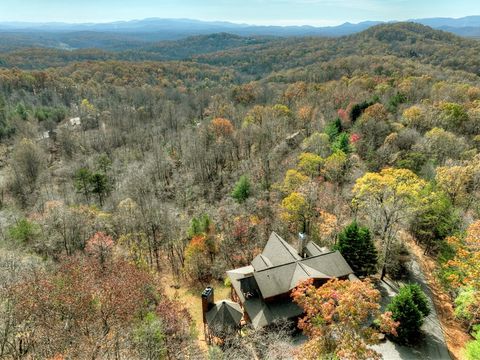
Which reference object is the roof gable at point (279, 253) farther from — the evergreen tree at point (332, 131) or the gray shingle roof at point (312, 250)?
the evergreen tree at point (332, 131)

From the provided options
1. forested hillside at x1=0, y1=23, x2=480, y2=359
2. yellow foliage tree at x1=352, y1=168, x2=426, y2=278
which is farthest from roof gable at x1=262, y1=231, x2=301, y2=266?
yellow foliage tree at x1=352, y1=168, x2=426, y2=278

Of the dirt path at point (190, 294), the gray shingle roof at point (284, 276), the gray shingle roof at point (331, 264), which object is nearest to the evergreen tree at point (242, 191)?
the dirt path at point (190, 294)

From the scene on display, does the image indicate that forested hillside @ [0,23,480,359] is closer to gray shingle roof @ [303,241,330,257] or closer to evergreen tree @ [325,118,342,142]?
evergreen tree @ [325,118,342,142]

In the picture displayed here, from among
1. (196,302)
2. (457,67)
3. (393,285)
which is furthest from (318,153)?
(457,67)

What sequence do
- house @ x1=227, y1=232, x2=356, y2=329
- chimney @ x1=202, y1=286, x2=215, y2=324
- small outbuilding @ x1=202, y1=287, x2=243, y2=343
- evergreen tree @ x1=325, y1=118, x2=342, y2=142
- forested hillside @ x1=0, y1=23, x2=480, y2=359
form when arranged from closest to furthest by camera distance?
forested hillside @ x1=0, y1=23, x2=480, y2=359, small outbuilding @ x1=202, y1=287, x2=243, y2=343, chimney @ x1=202, y1=286, x2=215, y2=324, house @ x1=227, y1=232, x2=356, y2=329, evergreen tree @ x1=325, y1=118, x2=342, y2=142

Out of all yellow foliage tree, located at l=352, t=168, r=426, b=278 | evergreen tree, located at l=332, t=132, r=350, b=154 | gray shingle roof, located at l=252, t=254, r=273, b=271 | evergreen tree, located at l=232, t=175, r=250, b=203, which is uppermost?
yellow foliage tree, located at l=352, t=168, r=426, b=278

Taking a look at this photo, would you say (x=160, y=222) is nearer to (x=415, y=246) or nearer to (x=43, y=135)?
(x=415, y=246)

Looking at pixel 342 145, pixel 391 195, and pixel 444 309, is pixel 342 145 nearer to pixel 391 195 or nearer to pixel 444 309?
pixel 391 195

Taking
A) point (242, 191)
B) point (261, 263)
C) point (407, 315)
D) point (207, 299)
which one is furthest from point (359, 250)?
point (242, 191)
